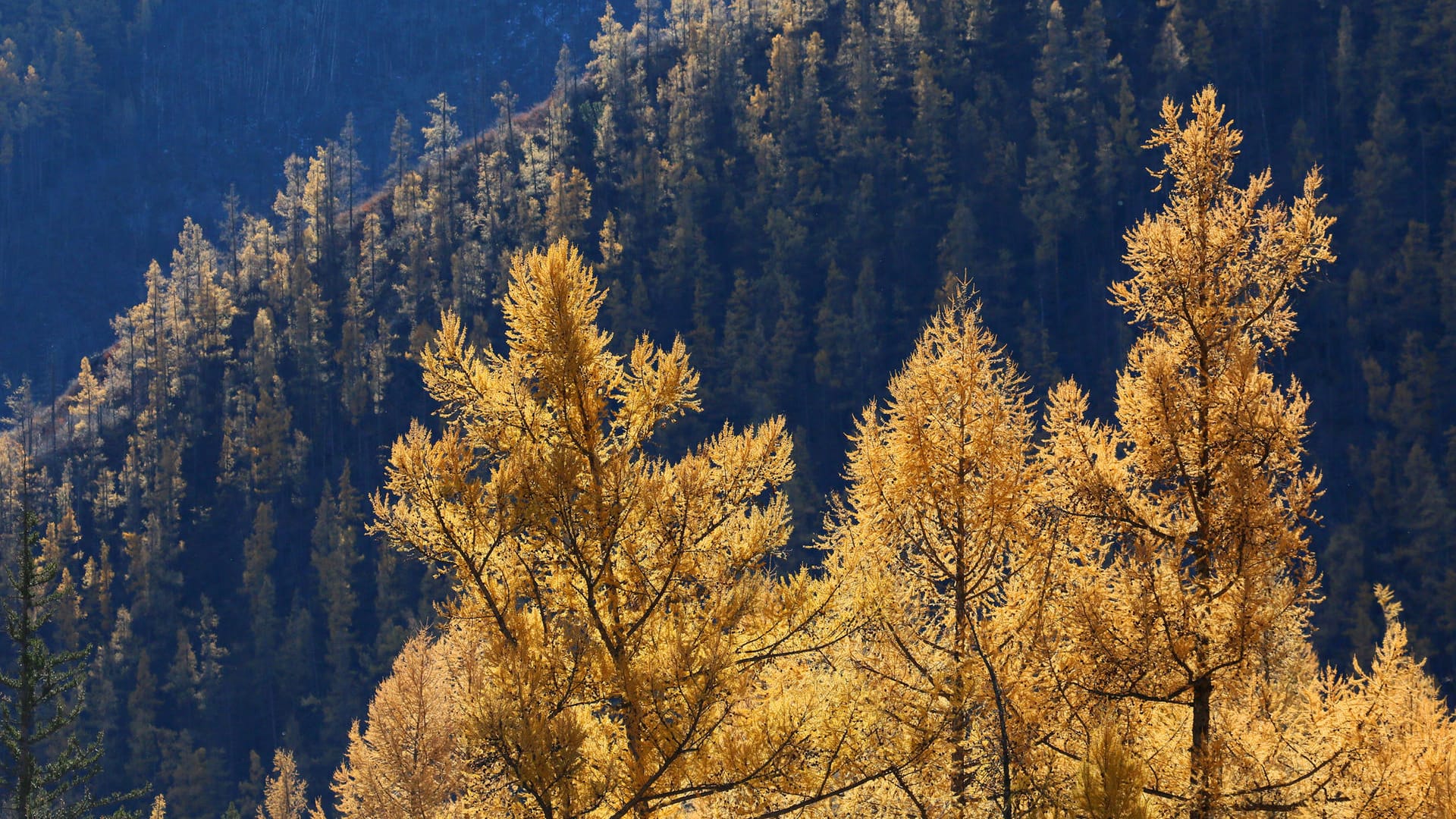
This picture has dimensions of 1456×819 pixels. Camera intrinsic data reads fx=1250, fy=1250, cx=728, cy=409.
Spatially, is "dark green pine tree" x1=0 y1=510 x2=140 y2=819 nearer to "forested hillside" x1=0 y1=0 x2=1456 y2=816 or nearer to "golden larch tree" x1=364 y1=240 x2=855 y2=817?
"golden larch tree" x1=364 y1=240 x2=855 y2=817

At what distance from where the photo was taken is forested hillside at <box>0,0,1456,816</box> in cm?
9050

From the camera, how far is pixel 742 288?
4400 inches

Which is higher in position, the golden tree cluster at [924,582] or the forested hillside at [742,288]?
the forested hillside at [742,288]

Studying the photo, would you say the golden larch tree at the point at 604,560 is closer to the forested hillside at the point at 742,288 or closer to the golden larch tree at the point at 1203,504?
the golden larch tree at the point at 1203,504

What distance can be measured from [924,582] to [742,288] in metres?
101

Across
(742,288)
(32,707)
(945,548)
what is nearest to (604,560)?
(945,548)

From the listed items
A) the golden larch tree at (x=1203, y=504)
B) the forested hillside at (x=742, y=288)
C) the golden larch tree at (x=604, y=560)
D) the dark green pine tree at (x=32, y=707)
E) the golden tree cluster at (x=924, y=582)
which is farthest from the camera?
the forested hillside at (x=742, y=288)

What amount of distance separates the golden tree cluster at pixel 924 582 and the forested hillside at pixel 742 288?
240 ft

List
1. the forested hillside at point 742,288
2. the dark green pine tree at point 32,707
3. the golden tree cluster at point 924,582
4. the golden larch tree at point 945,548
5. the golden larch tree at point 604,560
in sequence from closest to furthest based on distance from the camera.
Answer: the golden larch tree at point 604,560 → the golden tree cluster at point 924,582 → the golden larch tree at point 945,548 → the dark green pine tree at point 32,707 → the forested hillside at point 742,288

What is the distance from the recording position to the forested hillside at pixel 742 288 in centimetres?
9050

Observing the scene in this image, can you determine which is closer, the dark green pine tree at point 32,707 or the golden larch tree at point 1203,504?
the golden larch tree at point 1203,504

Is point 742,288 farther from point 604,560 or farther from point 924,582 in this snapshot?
point 604,560

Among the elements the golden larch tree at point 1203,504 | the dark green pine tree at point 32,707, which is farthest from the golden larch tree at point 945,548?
the dark green pine tree at point 32,707

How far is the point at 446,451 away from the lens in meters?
10.1
